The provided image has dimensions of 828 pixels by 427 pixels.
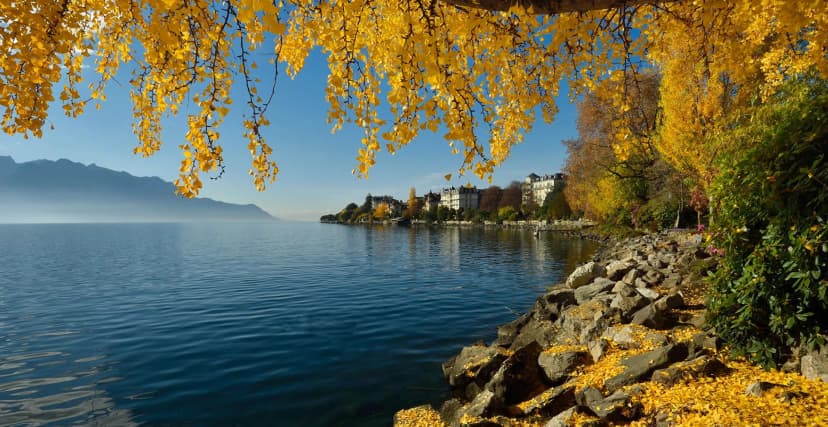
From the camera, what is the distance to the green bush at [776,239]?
4.46 meters

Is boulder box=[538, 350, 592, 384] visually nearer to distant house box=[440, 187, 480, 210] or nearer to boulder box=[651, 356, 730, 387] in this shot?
boulder box=[651, 356, 730, 387]

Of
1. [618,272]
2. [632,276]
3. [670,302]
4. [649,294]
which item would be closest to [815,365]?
[670,302]

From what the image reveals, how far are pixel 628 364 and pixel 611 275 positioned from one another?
7.76 meters

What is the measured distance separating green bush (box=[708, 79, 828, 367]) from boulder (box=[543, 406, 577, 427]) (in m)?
2.46

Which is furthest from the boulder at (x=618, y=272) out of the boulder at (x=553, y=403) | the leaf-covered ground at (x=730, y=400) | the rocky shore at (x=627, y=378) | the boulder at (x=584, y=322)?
the boulder at (x=553, y=403)

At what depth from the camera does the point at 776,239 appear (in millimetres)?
4777

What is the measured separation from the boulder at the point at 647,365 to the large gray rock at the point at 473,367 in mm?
2534

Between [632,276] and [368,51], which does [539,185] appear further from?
[368,51]

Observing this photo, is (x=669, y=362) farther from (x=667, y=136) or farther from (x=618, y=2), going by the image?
(x=667, y=136)

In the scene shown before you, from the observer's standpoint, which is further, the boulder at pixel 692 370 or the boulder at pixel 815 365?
the boulder at pixel 692 370

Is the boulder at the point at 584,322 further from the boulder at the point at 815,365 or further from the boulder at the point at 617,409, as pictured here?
the boulder at the point at 815,365

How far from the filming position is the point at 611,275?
12820mm

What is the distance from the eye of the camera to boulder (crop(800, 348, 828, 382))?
4.27m

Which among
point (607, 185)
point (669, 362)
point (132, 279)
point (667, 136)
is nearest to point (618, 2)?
point (669, 362)
